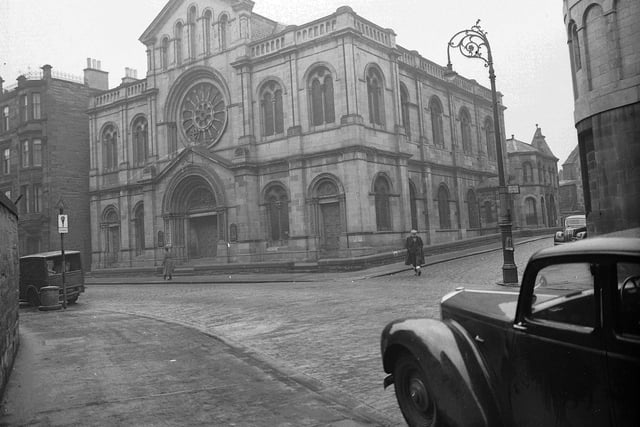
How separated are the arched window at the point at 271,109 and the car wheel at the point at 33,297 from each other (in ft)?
52.0

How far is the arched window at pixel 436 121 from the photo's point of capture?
3531 cm

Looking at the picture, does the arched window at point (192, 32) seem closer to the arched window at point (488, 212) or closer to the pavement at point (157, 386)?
the arched window at point (488, 212)

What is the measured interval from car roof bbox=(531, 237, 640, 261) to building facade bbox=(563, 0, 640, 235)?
40.4 feet

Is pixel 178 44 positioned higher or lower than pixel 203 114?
higher

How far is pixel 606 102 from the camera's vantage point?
15.2 meters

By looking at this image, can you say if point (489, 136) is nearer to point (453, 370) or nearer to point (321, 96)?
point (321, 96)

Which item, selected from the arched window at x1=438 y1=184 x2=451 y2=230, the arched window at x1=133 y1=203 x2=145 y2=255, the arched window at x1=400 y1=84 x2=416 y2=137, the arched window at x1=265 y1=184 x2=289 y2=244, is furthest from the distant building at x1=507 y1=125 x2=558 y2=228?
the arched window at x1=133 y1=203 x2=145 y2=255

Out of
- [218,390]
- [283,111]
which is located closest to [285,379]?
[218,390]

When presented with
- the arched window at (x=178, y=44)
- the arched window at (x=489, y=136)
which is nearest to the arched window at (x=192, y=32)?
the arched window at (x=178, y=44)

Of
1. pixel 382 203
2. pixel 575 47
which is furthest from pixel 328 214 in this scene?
pixel 575 47

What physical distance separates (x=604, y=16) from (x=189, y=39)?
83.1ft

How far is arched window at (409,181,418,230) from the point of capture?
102 feet

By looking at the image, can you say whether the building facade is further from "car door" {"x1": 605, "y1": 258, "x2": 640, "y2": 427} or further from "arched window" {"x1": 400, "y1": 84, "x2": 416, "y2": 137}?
"arched window" {"x1": 400, "y1": 84, "x2": 416, "y2": 137}

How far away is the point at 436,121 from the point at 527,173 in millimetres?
12320
